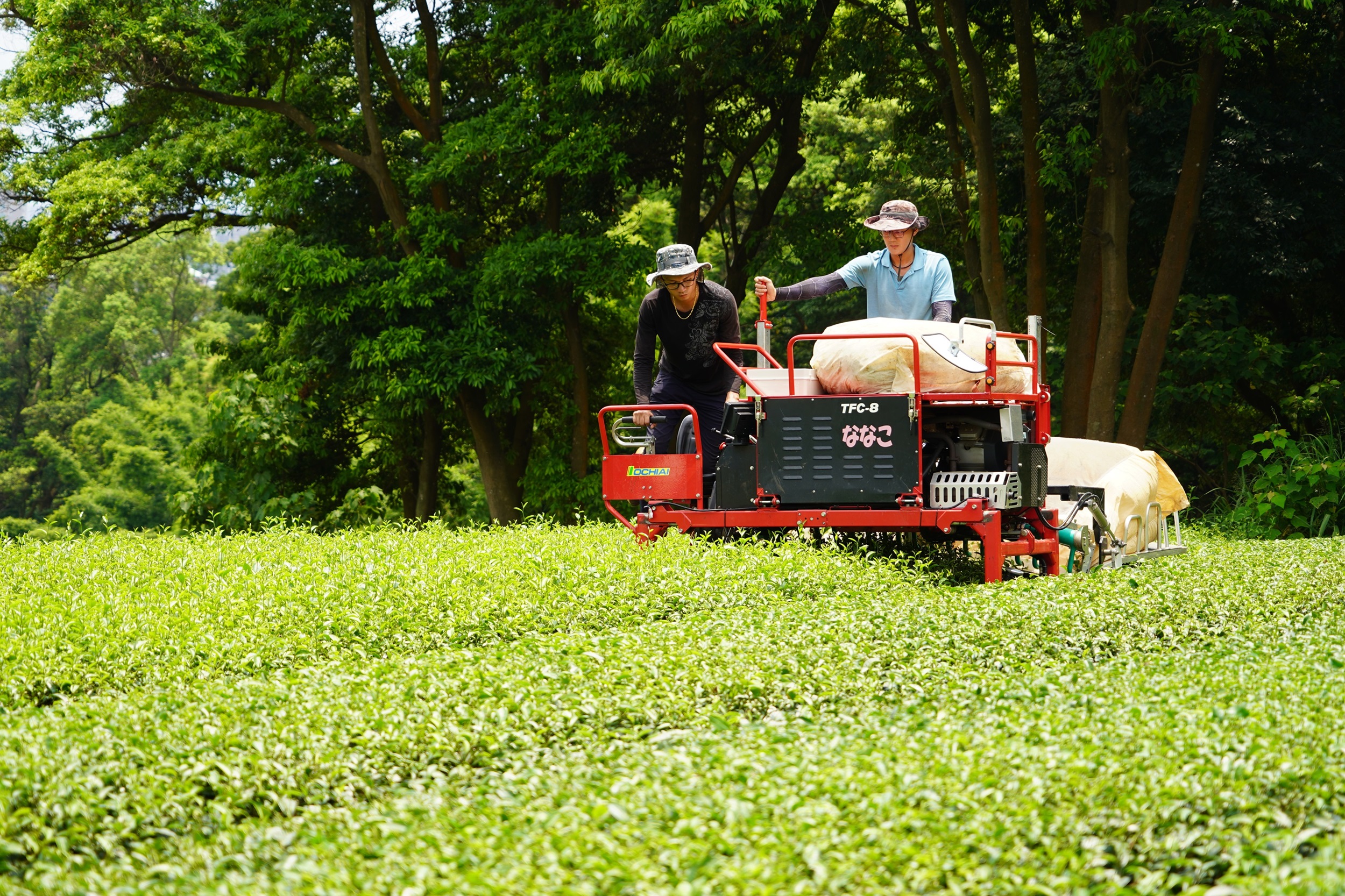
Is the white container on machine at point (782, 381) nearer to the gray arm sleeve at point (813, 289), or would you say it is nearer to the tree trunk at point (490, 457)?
the gray arm sleeve at point (813, 289)

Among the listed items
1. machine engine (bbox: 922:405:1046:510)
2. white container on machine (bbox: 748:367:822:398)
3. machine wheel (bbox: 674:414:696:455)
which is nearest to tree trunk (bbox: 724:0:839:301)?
machine wheel (bbox: 674:414:696:455)

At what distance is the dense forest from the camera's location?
669 inches

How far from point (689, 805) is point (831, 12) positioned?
54.6 feet

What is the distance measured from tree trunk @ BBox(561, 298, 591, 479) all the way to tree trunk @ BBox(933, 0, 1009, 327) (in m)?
6.91

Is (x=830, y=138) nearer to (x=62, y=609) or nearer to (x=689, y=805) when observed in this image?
(x=62, y=609)

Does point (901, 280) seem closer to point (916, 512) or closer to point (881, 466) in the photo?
Answer: point (881, 466)

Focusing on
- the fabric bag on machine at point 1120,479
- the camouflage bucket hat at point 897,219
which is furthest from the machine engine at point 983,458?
the fabric bag on machine at point 1120,479

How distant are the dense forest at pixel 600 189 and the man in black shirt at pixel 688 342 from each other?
22.4 ft

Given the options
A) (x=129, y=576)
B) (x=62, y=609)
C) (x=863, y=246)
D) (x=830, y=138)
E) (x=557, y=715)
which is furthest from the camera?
(x=830, y=138)

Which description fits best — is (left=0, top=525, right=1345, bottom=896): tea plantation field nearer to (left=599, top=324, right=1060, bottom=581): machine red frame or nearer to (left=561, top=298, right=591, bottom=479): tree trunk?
(left=599, top=324, right=1060, bottom=581): machine red frame

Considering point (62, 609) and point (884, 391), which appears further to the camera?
point (884, 391)

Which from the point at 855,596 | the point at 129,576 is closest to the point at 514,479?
the point at 129,576

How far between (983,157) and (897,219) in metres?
7.95

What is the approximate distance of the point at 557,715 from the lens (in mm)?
5215
